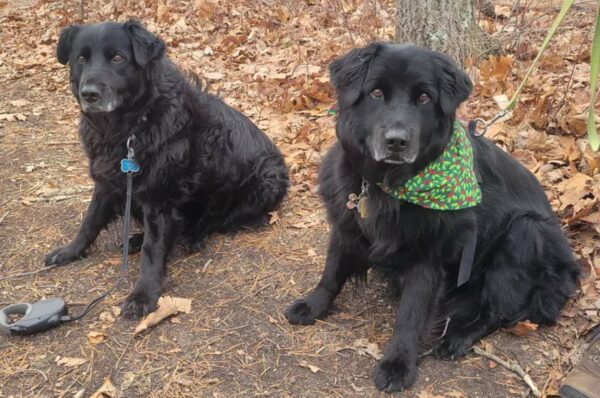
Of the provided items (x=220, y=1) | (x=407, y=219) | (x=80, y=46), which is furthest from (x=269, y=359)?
(x=220, y=1)

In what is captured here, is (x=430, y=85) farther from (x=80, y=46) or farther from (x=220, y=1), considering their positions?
(x=220, y=1)

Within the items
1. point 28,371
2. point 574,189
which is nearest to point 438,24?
point 574,189

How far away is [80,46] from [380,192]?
2.07m

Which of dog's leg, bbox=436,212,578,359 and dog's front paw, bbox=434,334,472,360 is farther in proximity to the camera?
dog's leg, bbox=436,212,578,359

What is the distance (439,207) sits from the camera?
9.08 ft

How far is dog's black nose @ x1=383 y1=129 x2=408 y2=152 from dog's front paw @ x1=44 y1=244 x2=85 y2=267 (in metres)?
2.40

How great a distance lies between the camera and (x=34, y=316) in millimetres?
3107

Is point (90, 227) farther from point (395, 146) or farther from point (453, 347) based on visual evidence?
point (453, 347)

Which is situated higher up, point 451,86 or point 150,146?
point 451,86

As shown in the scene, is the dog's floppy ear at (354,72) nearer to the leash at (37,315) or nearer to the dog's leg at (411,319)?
the dog's leg at (411,319)

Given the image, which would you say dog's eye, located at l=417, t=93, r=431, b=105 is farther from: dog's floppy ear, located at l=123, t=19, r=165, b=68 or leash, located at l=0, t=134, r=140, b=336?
leash, located at l=0, t=134, r=140, b=336

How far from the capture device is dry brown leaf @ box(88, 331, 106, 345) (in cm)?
307

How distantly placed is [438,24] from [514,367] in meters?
3.47

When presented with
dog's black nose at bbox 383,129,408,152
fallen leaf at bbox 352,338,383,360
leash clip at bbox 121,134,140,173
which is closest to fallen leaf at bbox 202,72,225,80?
leash clip at bbox 121,134,140,173
